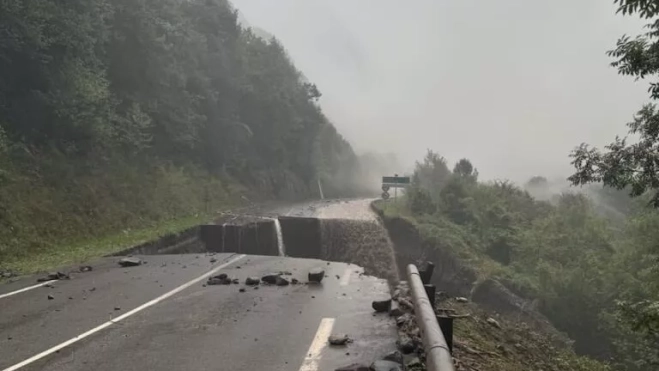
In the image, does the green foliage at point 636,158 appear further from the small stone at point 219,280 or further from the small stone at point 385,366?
the small stone at point 219,280

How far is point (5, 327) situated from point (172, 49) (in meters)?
29.6

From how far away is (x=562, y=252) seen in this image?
2814 centimetres

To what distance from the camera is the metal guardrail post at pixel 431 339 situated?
3578 millimetres

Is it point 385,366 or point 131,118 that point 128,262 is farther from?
point 131,118

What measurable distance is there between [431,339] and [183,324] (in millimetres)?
4358

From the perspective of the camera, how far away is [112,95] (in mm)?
26969

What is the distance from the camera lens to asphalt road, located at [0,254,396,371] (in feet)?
18.6

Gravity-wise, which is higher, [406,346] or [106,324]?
[406,346]

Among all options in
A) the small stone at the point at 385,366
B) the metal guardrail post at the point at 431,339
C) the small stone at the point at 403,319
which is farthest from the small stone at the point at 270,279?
the small stone at the point at 385,366

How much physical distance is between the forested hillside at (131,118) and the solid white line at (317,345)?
10.7m

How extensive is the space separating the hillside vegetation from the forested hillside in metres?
15.1

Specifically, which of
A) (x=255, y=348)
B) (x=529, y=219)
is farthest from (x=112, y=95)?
(x=529, y=219)

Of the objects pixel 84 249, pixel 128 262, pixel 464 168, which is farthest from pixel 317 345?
pixel 464 168

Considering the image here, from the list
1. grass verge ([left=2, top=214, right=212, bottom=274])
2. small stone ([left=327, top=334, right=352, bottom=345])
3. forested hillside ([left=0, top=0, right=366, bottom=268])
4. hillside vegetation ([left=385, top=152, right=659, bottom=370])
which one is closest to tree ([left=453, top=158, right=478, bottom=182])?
hillside vegetation ([left=385, top=152, right=659, bottom=370])
